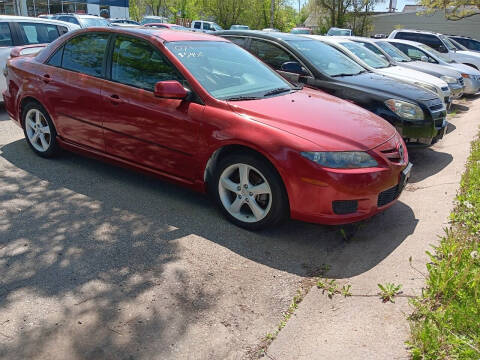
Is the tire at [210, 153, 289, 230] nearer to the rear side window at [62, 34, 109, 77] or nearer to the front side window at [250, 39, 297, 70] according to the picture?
the rear side window at [62, 34, 109, 77]

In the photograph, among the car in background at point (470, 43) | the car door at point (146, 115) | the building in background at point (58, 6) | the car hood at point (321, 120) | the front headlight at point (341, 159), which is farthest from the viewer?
the building in background at point (58, 6)

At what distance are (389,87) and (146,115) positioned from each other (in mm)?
3746

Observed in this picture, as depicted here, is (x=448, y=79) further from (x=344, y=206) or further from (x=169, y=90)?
(x=169, y=90)

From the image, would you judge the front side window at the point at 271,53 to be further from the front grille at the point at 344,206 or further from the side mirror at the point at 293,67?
the front grille at the point at 344,206

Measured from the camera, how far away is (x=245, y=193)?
163 inches

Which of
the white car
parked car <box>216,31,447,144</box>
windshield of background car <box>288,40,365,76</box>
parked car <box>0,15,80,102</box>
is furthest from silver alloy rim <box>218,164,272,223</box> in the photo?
parked car <box>0,15,80,102</box>

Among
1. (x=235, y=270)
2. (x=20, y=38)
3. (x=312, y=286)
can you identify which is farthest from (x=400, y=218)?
(x=20, y=38)

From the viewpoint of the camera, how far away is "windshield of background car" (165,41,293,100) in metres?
4.53

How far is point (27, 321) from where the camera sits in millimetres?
2850

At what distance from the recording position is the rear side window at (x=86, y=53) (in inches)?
200

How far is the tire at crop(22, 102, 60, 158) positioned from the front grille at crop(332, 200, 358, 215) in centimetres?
351

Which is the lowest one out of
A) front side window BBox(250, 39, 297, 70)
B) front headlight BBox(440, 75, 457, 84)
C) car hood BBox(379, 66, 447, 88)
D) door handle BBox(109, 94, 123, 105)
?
front headlight BBox(440, 75, 457, 84)

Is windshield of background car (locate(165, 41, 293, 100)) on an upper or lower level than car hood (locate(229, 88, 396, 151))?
upper

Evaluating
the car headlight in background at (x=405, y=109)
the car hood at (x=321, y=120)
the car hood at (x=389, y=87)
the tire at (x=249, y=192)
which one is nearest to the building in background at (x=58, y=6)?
the car hood at (x=389, y=87)
